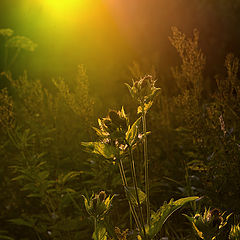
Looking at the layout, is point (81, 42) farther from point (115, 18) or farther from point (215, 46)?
point (215, 46)

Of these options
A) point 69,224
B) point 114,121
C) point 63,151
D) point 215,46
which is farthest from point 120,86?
point 114,121

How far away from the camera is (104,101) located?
452 centimetres

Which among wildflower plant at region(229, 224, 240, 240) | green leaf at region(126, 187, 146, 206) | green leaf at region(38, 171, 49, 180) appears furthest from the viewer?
green leaf at region(38, 171, 49, 180)

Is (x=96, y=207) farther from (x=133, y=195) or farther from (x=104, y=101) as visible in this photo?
(x=104, y=101)

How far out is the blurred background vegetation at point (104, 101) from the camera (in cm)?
209

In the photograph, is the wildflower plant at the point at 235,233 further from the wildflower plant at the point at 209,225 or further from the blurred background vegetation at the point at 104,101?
the blurred background vegetation at the point at 104,101

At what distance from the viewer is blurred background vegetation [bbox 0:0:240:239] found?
2.09 metres

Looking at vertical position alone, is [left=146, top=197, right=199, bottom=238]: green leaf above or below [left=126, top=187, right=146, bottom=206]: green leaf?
below

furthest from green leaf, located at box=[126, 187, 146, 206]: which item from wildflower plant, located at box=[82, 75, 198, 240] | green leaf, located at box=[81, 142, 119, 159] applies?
green leaf, located at box=[81, 142, 119, 159]

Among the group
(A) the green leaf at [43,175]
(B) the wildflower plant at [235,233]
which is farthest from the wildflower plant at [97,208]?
(A) the green leaf at [43,175]

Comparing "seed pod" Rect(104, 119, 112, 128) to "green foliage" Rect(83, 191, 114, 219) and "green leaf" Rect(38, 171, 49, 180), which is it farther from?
"green leaf" Rect(38, 171, 49, 180)

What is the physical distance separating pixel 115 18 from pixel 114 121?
16.1ft

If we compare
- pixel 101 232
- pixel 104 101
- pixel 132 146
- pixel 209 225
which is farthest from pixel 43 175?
pixel 104 101

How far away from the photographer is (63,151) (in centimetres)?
296
